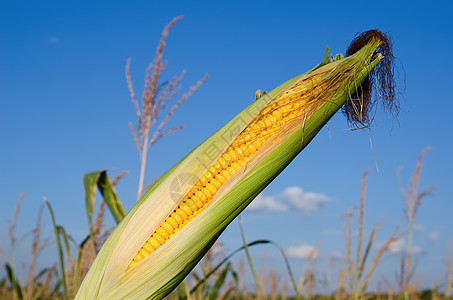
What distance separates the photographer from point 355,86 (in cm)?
210

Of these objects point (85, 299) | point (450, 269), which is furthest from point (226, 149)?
point (450, 269)

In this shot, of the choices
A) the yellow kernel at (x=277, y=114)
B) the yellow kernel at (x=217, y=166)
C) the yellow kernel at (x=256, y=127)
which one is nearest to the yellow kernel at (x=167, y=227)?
the yellow kernel at (x=217, y=166)

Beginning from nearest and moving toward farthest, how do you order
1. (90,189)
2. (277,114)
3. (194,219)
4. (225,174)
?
(194,219)
(225,174)
(277,114)
(90,189)

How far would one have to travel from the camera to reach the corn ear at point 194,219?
182 cm

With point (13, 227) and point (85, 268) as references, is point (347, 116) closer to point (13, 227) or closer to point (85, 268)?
point (85, 268)

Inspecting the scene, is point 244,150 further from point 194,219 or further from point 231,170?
point 194,219

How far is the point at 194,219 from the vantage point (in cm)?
183

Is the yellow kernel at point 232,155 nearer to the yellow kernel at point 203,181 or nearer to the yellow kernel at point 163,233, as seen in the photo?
the yellow kernel at point 203,181

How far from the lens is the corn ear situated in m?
1.82

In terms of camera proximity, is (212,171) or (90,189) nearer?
(212,171)

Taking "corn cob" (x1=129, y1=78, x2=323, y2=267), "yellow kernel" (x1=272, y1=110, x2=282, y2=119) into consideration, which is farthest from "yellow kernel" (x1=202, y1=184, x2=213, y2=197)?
"yellow kernel" (x1=272, y1=110, x2=282, y2=119)

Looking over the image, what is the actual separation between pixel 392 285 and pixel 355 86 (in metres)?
2.88

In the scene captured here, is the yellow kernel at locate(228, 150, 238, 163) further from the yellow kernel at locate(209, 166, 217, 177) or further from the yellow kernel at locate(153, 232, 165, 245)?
the yellow kernel at locate(153, 232, 165, 245)

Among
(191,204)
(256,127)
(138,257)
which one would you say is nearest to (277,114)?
(256,127)
